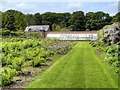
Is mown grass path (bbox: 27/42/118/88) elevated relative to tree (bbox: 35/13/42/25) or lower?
lower

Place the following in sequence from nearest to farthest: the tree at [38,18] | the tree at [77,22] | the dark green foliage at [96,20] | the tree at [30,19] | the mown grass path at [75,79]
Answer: the mown grass path at [75,79], the dark green foliage at [96,20], the tree at [77,22], the tree at [30,19], the tree at [38,18]

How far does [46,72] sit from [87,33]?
49791 millimetres

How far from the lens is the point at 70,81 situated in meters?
10.8

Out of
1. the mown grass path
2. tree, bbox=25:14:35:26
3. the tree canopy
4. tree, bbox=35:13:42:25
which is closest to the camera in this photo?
the mown grass path

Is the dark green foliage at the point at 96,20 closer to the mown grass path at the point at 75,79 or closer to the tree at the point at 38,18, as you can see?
the tree at the point at 38,18

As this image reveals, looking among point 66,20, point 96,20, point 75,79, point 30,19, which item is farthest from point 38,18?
point 75,79

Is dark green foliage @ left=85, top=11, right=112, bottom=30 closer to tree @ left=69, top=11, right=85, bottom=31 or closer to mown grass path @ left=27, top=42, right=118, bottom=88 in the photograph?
tree @ left=69, top=11, right=85, bottom=31

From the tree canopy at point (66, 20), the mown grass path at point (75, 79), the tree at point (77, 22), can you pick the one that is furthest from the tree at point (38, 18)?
the mown grass path at point (75, 79)

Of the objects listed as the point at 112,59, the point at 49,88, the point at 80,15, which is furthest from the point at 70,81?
the point at 80,15

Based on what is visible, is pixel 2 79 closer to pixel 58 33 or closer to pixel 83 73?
pixel 83 73

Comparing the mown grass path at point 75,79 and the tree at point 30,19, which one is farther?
the tree at point 30,19

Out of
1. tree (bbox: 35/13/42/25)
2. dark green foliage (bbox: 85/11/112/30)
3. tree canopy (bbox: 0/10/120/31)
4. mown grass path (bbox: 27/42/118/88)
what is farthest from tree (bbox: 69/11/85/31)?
mown grass path (bbox: 27/42/118/88)

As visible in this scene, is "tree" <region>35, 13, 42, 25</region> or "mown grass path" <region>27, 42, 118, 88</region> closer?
"mown grass path" <region>27, 42, 118, 88</region>

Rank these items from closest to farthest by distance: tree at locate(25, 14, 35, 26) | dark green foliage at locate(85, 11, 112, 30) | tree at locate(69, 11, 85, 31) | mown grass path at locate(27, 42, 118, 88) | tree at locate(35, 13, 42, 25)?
mown grass path at locate(27, 42, 118, 88) → dark green foliage at locate(85, 11, 112, 30) → tree at locate(69, 11, 85, 31) → tree at locate(25, 14, 35, 26) → tree at locate(35, 13, 42, 25)
